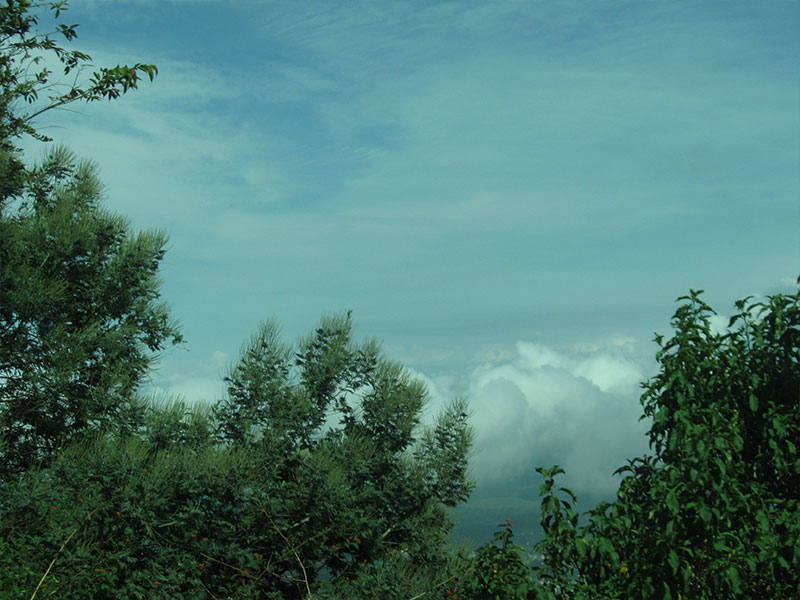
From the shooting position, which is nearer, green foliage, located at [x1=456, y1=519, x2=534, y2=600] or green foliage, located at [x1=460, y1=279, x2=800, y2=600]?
green foliage, located at [x1=460, y1=279, x2=800, y2=600]

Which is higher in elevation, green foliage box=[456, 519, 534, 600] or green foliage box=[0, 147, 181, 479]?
green foliage box=[0, 147, 181, 479]

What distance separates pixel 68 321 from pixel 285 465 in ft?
19.1

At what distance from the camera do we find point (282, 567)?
11188 millimetres

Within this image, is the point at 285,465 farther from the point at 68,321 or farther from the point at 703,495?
the point at 703,495

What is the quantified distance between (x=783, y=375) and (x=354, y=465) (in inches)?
278

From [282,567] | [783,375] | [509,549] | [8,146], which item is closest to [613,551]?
[509,549]

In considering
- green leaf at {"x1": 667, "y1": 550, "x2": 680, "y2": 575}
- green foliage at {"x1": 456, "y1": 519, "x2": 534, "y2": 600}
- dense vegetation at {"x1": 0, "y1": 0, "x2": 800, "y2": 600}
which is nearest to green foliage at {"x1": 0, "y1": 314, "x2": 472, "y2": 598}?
dense vegetation at {"x1": 0, "y1": 0, "x2": 800, "y2": 600}

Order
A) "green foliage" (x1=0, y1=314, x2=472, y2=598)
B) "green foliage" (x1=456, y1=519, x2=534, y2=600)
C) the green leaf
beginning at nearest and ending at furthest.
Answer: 1. the green leaf
2. "green foliage" (x1=456, y1=519, x2=534, y2=600)
3. "green foliage" (x1=0, y1=314, x2=472, y2=598)

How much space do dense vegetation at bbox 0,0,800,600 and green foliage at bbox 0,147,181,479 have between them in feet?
0.14

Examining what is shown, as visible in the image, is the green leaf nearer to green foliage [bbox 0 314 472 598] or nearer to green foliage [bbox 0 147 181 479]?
green foliage [bbox 0 314 472 598]

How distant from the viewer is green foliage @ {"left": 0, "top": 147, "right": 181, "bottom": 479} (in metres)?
14.4

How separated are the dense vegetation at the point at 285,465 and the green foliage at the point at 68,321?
0.14 ft

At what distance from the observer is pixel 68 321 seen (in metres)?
14.7

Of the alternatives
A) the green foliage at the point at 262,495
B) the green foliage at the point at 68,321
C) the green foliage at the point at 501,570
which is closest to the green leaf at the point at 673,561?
the green foliage at the point at 501,570
